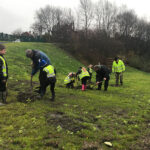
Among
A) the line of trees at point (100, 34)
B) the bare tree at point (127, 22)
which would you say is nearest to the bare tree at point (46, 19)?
the line of trees at point (100, 34)

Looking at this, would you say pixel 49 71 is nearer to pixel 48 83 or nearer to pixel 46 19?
pixel 48 83

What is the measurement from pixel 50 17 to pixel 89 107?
62.7 meters

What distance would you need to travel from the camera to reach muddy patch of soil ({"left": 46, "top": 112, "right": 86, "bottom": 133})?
504 cm

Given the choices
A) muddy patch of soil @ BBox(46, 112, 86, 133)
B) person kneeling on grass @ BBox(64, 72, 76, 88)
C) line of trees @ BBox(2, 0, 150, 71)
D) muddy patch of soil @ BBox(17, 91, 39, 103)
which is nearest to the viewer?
muddy patch of soil @ BBox(46, 112, 86, 133)

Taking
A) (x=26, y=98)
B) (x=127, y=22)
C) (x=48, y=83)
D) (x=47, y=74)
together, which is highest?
(x=127, y=22)

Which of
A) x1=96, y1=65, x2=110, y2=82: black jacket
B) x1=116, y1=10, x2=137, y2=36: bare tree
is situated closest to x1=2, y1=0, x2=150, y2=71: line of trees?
x1=116, y1=10, x2=137, y2=36: bare tree

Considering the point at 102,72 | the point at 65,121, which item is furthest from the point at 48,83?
the point at 102,72

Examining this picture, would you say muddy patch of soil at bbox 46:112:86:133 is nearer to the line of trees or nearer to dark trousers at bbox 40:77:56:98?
dark trousers at bbox 40:77:56:98

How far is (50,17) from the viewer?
2507 inches

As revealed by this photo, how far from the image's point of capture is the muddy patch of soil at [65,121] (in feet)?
16.5

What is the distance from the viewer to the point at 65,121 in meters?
5.44

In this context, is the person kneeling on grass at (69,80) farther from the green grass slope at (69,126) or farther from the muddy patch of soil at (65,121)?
the muddy patch of soil at (65,121)

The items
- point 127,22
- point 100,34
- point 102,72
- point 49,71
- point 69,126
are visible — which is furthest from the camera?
point 127,22

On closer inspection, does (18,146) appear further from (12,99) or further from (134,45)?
(134,45)
